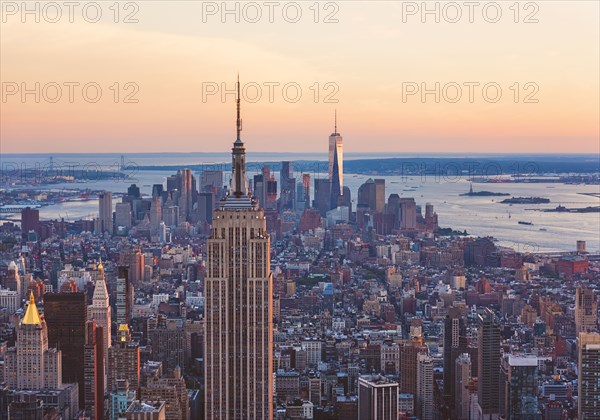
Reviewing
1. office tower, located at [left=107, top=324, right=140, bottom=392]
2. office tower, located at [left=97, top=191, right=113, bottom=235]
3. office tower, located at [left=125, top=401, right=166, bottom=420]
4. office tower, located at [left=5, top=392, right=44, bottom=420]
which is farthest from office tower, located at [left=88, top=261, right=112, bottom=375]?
office tower, located at [left=97, top=191, right=113, bottom=235]

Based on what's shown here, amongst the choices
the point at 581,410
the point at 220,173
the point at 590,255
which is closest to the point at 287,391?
the point at 581,410

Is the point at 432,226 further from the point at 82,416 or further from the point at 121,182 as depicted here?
the point at 82,416

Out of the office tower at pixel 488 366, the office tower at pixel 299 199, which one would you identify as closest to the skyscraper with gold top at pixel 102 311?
the office tower at pixel 488 366

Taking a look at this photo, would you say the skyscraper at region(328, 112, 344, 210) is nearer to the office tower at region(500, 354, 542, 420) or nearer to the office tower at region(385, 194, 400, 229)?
the office tower at region(385, 194, 400, 229)

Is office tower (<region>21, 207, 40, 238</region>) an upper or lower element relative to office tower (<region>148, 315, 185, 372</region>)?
upper

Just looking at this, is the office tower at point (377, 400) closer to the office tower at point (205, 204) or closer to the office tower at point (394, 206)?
the office tower at point (205, 204)
